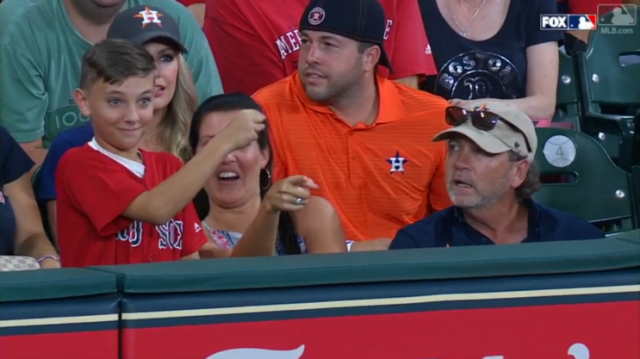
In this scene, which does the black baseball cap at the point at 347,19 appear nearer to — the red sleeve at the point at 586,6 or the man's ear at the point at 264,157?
the man's ear at the point at 264,157

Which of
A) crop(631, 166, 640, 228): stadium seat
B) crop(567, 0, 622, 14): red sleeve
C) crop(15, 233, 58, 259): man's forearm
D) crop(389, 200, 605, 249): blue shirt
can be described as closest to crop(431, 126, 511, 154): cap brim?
crop(389, 200, 605, 249): blue shirt

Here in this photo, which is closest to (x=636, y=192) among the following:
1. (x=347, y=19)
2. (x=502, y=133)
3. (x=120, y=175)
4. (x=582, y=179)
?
(x=582, y=179)

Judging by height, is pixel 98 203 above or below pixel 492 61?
below

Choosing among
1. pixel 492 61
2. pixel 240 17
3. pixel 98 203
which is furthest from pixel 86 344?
pixel 492 61

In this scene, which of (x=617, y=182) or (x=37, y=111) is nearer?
(x=37, y=111)

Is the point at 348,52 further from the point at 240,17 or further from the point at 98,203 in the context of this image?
the point at 98,203

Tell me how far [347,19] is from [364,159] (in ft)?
1.90

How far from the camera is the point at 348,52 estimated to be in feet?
14.7

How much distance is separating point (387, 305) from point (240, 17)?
2.68m

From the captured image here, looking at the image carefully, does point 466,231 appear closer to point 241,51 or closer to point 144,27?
point 144,27

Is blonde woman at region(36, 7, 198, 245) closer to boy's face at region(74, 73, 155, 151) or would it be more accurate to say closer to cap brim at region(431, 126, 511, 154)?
boy's face at region(74, 73, 155, 151)

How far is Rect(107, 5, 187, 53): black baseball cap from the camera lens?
4102 mm

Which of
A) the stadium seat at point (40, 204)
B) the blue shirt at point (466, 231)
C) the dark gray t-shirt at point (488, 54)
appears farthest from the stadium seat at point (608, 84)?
the stadium seat at point (40, 204)

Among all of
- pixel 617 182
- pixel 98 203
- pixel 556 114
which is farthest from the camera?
pixel 556 114
